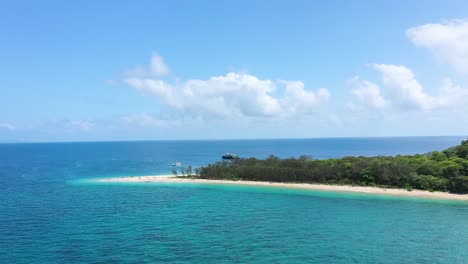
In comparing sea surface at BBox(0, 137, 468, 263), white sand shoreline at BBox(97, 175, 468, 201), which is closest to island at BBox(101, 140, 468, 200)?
white sand shoreline at BBox(97, 175, 468, 201)

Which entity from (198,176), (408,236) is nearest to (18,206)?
(198,176)

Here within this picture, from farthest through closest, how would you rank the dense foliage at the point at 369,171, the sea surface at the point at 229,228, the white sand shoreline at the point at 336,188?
the dense foliage at the point at 369,171
the white sand shoreline at the point at 336,188
the sea surface at the point at 229,228

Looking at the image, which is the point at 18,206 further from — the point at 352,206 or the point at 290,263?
the point at 352,206

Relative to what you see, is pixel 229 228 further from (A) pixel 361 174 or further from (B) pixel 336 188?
(A) pixel 361 174

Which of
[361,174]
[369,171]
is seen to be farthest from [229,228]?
[369,171]

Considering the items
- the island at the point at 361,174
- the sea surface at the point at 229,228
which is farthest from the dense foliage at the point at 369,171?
the sea surface at the point at 229,228

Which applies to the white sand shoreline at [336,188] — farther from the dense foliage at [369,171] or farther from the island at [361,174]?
the dense foliage at [369,171]

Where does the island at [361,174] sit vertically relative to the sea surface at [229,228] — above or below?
above

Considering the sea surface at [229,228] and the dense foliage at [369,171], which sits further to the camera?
the dense foliage at [369,171]
